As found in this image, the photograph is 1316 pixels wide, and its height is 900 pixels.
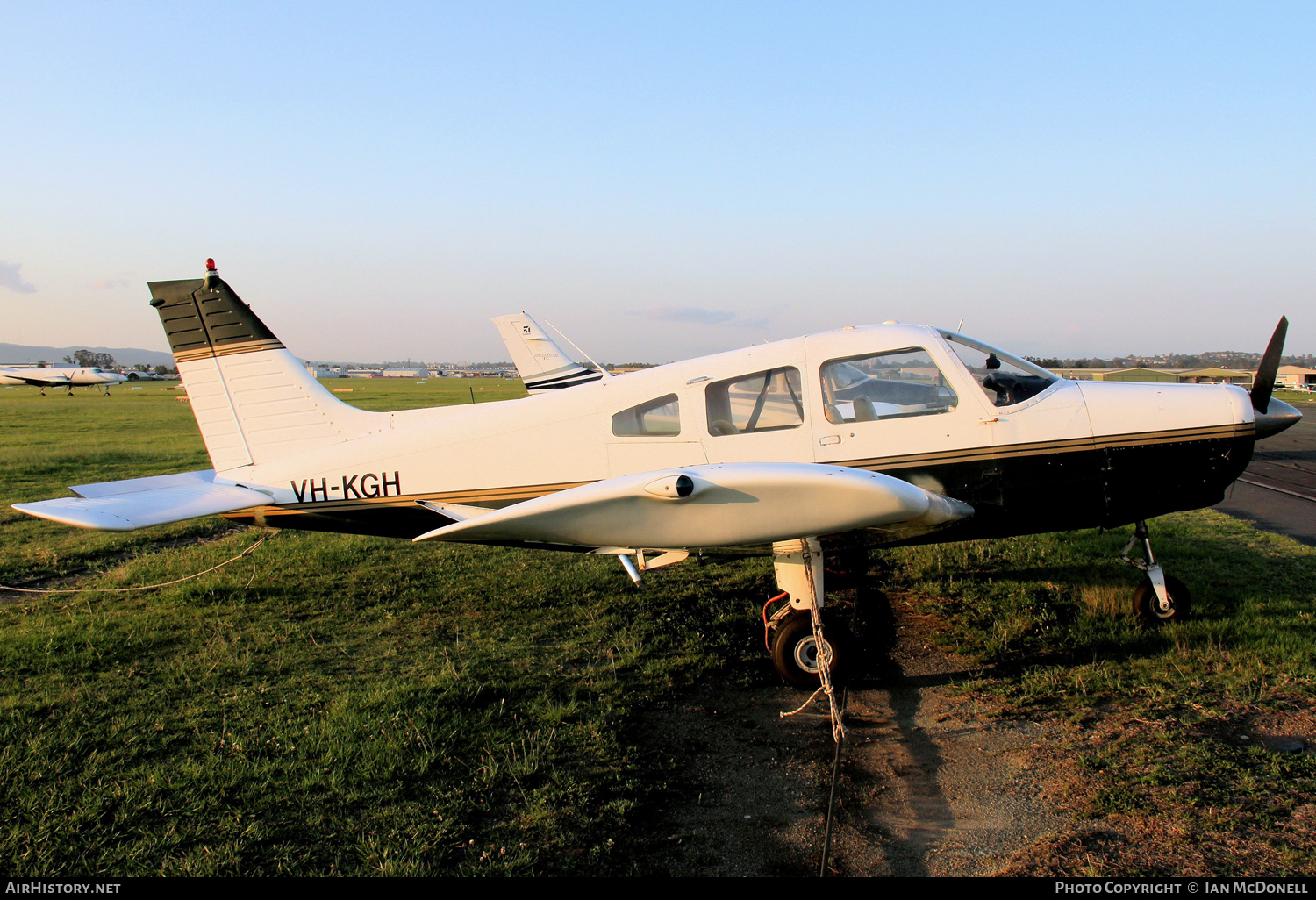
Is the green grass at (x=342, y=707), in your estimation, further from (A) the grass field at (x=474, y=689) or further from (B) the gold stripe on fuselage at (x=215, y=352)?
(B) the gold stripe on fuselage at (x=215, y=352)

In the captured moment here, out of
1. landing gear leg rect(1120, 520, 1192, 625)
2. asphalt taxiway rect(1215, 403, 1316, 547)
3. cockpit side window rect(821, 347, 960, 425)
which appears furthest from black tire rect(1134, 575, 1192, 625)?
asphalt taxiway rect(1215, 403, 1316, 547)

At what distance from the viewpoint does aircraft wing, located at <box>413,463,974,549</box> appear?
371 centimetres

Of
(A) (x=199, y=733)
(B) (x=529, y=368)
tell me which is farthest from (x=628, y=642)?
(B) (x=529, y=368)

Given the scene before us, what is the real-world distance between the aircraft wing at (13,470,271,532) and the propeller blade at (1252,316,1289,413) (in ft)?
25.6

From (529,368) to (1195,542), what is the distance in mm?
15646

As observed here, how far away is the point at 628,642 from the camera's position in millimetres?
5586

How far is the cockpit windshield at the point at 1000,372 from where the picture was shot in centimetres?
522

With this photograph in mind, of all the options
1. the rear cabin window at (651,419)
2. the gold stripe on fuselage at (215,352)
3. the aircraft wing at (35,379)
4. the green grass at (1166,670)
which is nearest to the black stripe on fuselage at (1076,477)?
the green grass at (1166,670)

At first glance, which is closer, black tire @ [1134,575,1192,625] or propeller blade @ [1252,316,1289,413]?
propeller blade @ [1252,316,1289,413]

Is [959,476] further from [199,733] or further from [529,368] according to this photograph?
[529,368]

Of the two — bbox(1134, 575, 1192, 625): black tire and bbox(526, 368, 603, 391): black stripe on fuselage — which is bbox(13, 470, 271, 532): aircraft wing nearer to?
bbox(1134, 575, 1192, 625): black tire

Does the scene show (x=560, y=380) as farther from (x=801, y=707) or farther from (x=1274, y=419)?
(x=1274, y=419)

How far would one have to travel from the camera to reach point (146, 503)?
17.4ft

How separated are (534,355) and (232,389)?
13.9 m
